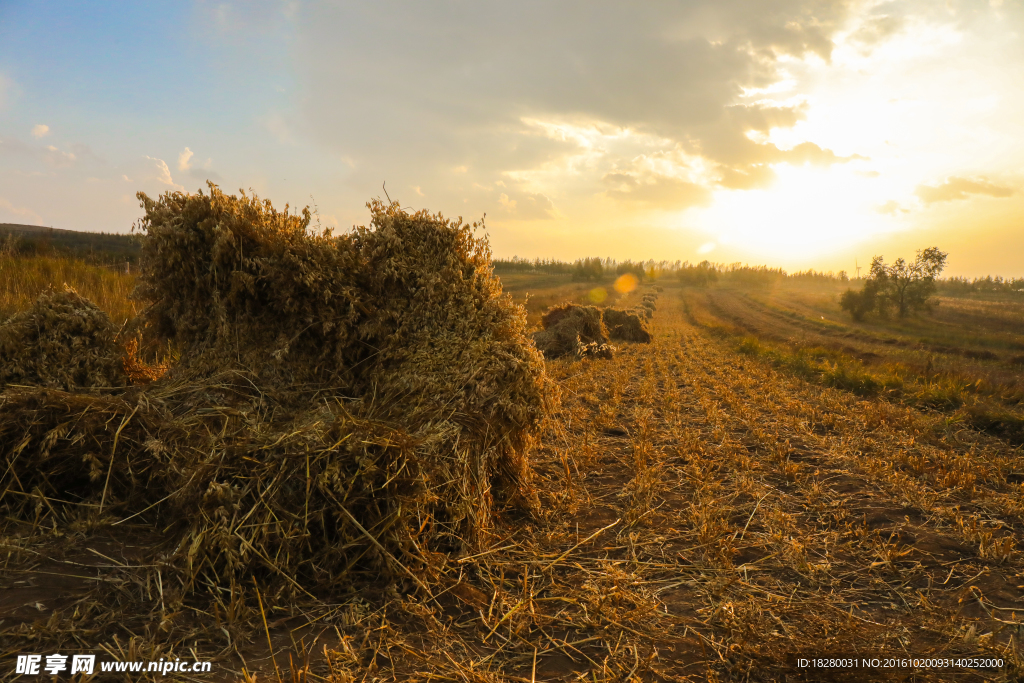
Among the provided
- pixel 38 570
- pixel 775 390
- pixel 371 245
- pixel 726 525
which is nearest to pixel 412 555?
pixel 38 570

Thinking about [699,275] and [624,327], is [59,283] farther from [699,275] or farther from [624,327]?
[699,275]

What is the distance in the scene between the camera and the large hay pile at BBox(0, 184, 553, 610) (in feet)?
11.0


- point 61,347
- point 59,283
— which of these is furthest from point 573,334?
point 59,283

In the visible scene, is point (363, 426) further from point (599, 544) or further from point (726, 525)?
point (726, 525)

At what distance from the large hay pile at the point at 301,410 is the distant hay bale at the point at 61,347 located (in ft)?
1.57

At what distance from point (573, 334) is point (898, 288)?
3488 cm

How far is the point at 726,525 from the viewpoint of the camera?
451 centimetres

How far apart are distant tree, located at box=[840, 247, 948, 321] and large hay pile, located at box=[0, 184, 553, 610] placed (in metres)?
42.4

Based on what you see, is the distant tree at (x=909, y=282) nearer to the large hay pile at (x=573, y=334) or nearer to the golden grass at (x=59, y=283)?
the large hay pile at (x=573, y=334)

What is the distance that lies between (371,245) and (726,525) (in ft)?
15.1

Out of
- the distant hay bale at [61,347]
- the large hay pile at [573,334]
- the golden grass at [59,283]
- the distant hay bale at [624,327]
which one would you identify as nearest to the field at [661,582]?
the golden grass at [59,283]

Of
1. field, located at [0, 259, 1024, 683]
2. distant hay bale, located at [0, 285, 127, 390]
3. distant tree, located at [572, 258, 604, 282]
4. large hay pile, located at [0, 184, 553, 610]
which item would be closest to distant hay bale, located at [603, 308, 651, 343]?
field, located at [0, 259, 1024, 683]

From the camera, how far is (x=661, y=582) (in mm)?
3686

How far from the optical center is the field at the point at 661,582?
9.09 feet
